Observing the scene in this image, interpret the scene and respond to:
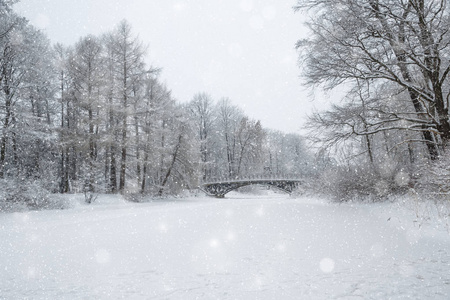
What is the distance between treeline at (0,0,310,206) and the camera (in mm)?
13484

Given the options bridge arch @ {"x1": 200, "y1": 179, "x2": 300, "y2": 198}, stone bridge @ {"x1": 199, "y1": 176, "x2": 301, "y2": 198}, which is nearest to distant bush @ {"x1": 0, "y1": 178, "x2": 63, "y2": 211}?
stone bridge @ {"x1": 199, "y1": 176, "x2": 301, "y2": 198}

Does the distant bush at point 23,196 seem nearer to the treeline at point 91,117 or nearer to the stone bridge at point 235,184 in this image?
the treeline at point 91,117

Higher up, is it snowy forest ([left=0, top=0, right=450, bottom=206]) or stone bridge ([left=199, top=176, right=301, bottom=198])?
snowy forest ([left=0, top=0, right=450, bottom=206])

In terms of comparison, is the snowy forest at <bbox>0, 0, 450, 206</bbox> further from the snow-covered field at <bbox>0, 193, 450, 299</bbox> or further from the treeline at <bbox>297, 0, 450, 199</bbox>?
the snow-covered field at <bbox>0, 193, 450, 299</bbox>

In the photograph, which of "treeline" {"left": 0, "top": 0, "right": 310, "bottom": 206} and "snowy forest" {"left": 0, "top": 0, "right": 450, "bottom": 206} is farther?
"treeline" {"left": 0, "top": 0, "right": 310, "bottom": 206}

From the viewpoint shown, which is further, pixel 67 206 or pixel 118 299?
pixel 67 206

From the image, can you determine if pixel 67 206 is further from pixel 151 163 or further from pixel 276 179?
pixel 276 179

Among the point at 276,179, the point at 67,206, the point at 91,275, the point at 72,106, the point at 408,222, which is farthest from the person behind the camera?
the point at 276,179

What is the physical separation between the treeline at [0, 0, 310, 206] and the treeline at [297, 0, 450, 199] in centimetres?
1108

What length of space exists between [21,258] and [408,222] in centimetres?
776

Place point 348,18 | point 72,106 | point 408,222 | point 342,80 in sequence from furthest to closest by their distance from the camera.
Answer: point 72,106 < point 342,80 < point 348,18 < point 408,222

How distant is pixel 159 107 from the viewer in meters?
18.9

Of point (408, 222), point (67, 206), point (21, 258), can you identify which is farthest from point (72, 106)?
point (408, 222)

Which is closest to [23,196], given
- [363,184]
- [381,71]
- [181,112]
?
[181,112]
